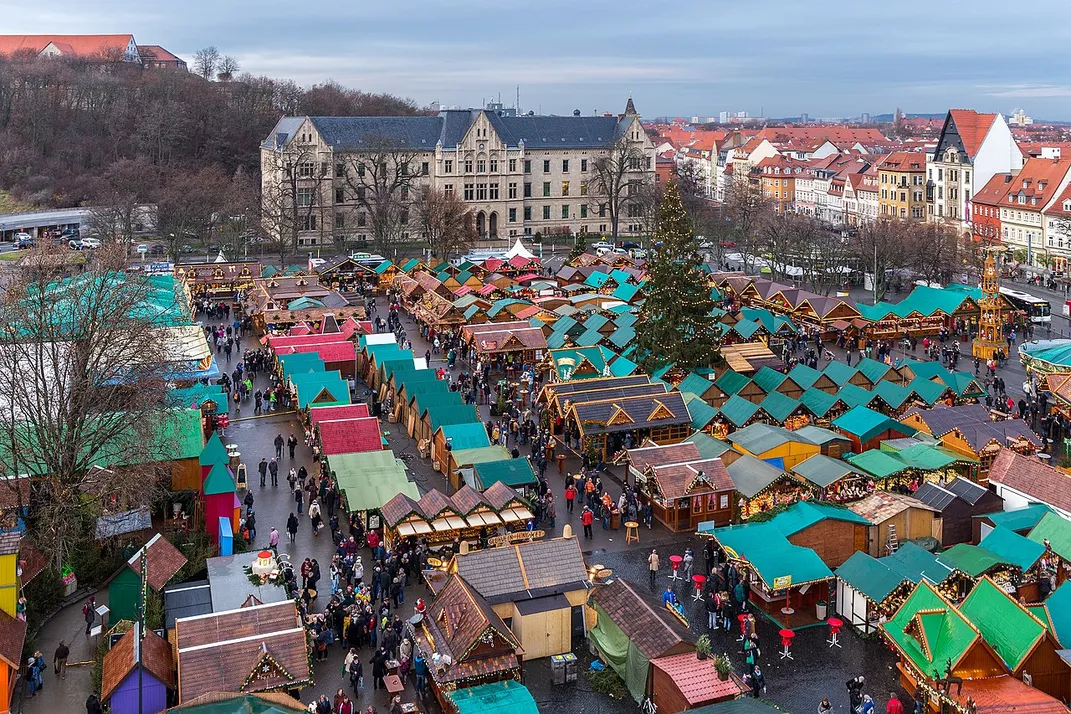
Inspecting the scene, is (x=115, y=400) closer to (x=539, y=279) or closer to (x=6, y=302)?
(x=6, y=302)

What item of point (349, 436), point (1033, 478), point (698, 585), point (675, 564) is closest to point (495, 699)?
point (698, 585)

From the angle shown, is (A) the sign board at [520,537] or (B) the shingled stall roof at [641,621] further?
(A) the sign board at [520,537]

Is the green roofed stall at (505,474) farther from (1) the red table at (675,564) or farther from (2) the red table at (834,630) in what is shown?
(2) the red table at (834,630)

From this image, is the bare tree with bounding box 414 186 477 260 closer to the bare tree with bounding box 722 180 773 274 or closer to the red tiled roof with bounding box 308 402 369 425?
the bare tree with bounding box 722 180 773 274

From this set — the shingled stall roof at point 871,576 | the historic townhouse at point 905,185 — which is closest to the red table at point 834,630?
the shingled stall roof at point 871,576

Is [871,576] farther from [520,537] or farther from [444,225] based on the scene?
[444,225]

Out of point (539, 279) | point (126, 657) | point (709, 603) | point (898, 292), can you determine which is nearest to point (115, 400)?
point (126, 657)
